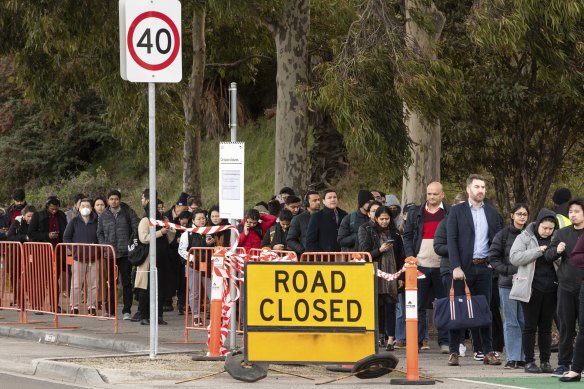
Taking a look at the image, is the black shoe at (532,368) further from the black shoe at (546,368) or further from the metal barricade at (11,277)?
the metal barricade at (11,277)

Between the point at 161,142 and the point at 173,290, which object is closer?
the point at 173,290

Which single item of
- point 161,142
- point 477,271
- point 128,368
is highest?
point 161,142

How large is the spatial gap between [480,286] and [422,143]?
212 inches

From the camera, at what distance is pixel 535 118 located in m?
23.2

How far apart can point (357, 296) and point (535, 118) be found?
1070 centimetres

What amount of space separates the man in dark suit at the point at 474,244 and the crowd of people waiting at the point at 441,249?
12 mm

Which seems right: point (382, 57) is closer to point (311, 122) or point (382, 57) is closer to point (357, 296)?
point (357, 296)

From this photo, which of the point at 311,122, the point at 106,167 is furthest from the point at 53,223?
the point at 106,167

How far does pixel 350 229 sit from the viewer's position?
1727 cm

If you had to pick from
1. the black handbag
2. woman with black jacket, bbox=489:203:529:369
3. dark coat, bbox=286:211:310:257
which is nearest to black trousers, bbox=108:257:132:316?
dark coat, bbox=286:211:310:257

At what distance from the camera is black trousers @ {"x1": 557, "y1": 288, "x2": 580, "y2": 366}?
1390 cm

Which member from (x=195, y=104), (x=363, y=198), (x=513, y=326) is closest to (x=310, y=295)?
(x=513, y=326)

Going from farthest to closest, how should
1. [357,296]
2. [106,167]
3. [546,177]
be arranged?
[106,167]
[546,177]
[357,296]

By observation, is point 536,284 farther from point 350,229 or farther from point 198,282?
point 198,282
